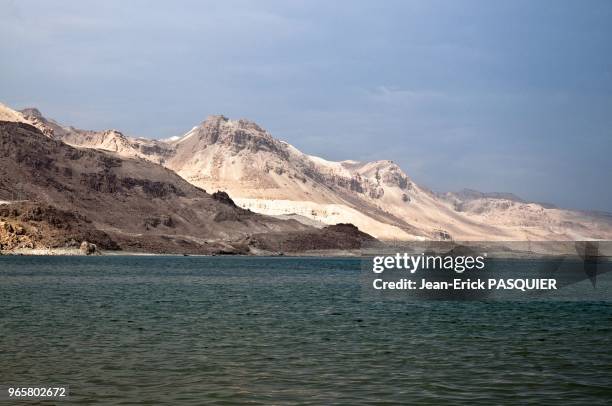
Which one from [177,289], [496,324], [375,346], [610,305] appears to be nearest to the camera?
[375,346]

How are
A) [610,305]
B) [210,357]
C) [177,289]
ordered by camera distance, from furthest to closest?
[177,289] < [610,305] < [210,357]

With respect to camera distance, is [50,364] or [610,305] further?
[610,305]

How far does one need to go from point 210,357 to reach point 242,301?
3449 centimetres

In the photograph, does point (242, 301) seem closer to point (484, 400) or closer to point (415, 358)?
point (415, 358)

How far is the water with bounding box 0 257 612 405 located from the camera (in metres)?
26.3

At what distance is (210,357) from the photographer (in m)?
33.6

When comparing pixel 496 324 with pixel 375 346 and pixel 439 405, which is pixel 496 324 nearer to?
pixel 375 346

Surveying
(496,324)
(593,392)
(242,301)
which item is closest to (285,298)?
(242,301)

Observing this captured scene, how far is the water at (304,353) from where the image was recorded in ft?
86.3

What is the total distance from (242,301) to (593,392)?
145ft

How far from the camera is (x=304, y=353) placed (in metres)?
34.8

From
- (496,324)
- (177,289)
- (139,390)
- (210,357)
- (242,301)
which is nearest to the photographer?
(139,390)

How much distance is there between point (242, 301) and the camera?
6800 cm

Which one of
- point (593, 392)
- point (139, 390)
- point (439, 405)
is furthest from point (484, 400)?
point (139, 390)
